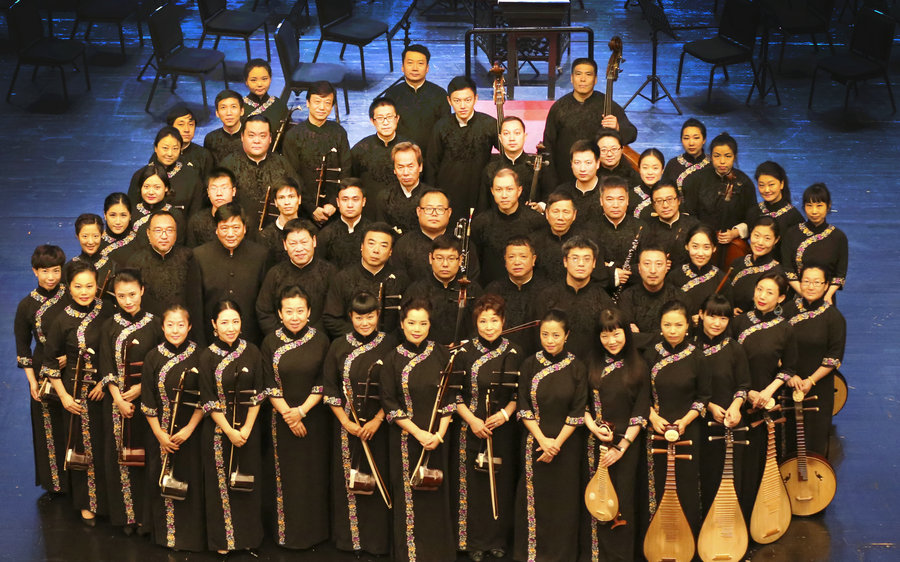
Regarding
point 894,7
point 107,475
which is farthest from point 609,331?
point 894,7

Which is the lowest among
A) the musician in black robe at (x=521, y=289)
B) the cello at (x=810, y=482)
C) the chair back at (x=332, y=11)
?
the cello at (x=810, y=482)

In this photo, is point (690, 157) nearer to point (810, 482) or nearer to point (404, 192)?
point (404, 192)

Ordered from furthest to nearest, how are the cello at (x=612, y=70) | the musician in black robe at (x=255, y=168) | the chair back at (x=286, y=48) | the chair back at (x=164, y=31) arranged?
1. the chair back at (x=164, y=31)
2. the chair back at (x=286, y=48)
3. the cello at (x=612, y=70)
4. the musician in black robe at (x=255, y=168)

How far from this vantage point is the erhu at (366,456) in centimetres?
539

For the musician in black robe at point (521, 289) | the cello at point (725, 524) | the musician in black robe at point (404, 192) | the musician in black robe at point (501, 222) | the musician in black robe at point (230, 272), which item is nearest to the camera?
the cello at point (725, 524)

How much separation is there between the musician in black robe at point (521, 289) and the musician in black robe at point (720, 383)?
2.46 ft

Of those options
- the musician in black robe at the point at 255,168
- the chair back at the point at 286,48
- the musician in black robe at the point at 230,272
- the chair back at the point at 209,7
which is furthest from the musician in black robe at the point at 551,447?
the chair back at the point at 209,7

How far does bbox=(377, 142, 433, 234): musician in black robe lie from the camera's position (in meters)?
6.43

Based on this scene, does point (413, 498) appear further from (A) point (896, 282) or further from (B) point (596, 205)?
(A) point (896, 282)

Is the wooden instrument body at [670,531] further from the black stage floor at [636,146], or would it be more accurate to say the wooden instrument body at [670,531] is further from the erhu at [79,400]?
the erhu at [79,400]

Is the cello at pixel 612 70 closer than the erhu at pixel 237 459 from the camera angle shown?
No

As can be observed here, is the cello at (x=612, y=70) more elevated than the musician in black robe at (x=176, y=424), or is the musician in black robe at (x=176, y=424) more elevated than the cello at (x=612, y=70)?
the cello at (x=612, y=70)

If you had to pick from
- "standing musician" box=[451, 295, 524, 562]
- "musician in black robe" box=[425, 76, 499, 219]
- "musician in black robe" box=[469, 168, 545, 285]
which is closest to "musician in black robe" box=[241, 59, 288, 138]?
"musician in black robe" box=[425, 76, 499, 219]

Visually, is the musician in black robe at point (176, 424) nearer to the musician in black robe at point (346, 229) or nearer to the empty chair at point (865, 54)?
the musician in black robe at point (346, 229)
